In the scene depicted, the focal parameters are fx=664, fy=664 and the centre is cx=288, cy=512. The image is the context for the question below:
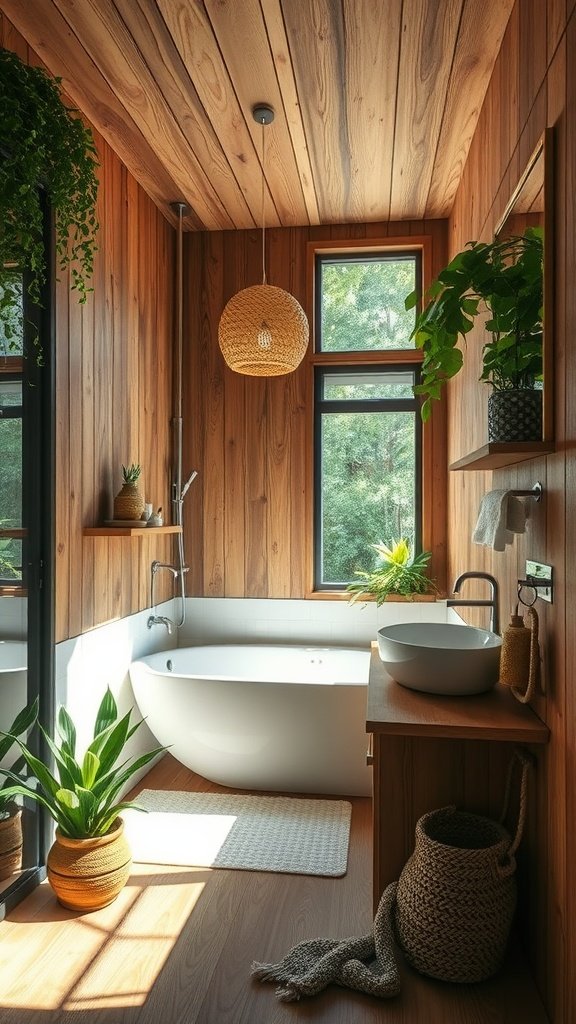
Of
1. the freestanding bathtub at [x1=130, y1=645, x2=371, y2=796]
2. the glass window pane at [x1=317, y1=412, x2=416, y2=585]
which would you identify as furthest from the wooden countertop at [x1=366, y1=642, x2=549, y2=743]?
the glass window pane at [x1=317, y1=412, x2=416, y2=585]

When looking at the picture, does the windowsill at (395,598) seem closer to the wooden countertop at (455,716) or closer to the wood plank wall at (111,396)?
the wood plank wall at (111,396)

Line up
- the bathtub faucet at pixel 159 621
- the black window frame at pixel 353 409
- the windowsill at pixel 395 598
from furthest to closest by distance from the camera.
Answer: the black window frame at pixel 353 409 → the windowsill at pixel 395 598 → the bathtub faucet at pixel 159 621

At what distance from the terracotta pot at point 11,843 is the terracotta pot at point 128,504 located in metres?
1.19

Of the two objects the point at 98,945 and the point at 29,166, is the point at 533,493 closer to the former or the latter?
the point at 29,166

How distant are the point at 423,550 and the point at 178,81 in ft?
8.25

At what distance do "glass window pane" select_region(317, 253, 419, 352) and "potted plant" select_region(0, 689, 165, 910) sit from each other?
8.23 ft

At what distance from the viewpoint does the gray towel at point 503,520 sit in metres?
1.80

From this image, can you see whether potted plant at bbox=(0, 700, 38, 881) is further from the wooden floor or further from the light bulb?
the light bulb

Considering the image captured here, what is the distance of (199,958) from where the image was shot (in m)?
1.92

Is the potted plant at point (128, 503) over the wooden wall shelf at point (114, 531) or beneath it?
over

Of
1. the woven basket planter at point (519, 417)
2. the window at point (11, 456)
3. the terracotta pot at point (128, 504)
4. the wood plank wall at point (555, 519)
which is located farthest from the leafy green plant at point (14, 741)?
the woven basket planter at point (519, 417)

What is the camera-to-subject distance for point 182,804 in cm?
293

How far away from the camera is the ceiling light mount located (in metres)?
2.65

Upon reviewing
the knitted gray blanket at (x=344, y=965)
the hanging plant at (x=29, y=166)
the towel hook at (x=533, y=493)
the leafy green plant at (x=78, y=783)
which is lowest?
the knitted gray blanket at (x=344, y=965)
